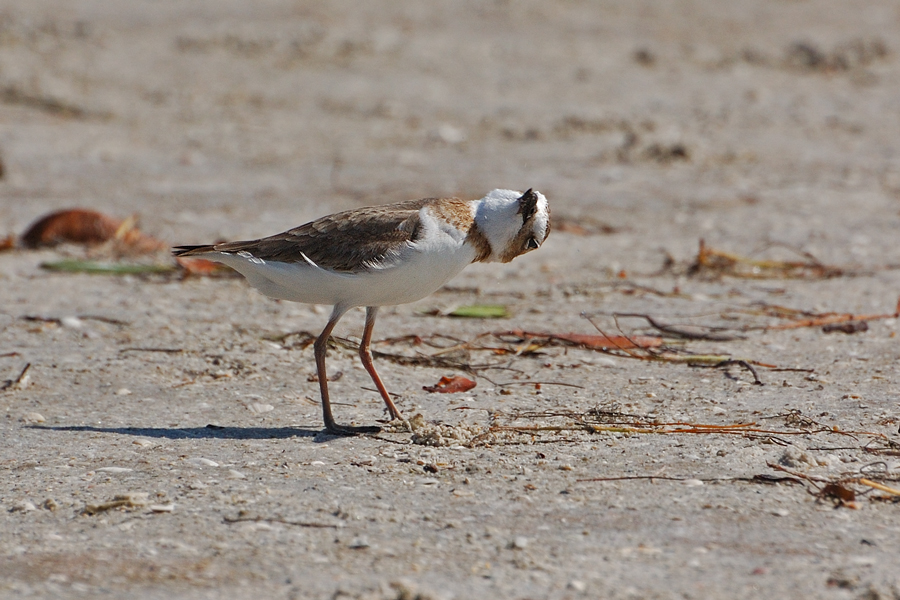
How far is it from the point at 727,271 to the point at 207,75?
27.8ft

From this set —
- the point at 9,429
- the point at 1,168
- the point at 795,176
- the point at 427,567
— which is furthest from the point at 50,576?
the point at 795,176

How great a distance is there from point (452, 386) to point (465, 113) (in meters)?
7.89

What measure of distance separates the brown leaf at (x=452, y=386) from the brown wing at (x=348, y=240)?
3.24ft

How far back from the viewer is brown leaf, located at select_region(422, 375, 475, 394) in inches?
222

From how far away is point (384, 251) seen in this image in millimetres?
4918

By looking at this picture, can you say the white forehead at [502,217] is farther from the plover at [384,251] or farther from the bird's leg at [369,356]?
the bird's leg at [369,356]

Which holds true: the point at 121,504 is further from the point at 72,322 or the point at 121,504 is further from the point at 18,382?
the point at 72,322

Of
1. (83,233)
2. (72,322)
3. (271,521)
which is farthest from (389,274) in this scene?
(83,233)

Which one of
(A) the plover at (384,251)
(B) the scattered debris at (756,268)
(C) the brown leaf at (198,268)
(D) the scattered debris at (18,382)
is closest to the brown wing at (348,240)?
(A) the plover at (384,251)

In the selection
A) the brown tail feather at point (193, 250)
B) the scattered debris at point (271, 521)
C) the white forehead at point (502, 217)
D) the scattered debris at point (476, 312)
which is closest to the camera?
the scattered debris at point (271, 521)

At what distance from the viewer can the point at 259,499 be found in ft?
13.5

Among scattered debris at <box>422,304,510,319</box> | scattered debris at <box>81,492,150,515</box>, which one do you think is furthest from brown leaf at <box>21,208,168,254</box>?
scattered debris at <box>81,492,150,515</box>

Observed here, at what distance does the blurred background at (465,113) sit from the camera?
1009 centimetres

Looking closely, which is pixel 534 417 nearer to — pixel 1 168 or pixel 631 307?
pixel 631 307
